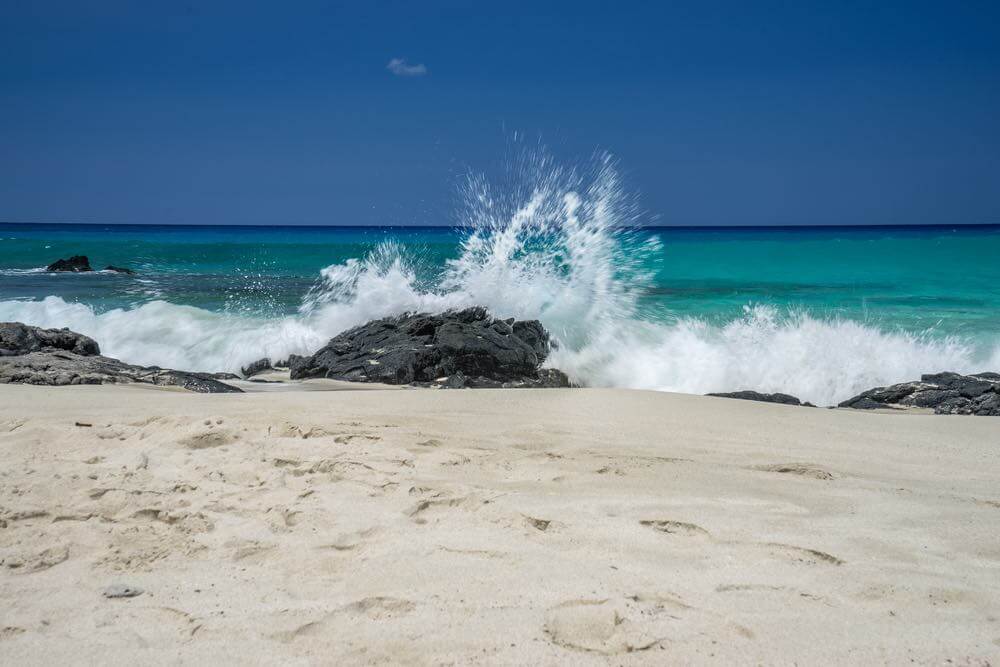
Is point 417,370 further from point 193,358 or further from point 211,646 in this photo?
point 211,646

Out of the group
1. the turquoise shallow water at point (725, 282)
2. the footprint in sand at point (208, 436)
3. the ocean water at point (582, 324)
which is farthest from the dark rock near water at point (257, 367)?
the footprint in sand at point (208, 436)

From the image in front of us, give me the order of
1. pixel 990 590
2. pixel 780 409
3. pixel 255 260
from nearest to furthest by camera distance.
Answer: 1. pixel 990 590
2. pixel 780 409
3. pixel 255 260

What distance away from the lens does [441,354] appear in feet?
24.6

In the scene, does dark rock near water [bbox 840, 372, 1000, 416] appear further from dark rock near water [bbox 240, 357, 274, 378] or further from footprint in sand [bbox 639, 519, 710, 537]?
dark rock near water [bbox 240, 357, 274, 378]

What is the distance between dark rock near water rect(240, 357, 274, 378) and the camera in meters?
8.77

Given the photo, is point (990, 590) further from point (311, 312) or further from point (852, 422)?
point (311, 312)

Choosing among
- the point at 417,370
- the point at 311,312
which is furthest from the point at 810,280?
the point at 417,370

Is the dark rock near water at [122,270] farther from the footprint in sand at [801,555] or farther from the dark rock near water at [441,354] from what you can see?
the footprint in sand at [801,555]

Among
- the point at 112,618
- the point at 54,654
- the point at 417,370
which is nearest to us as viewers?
the point at 54,654

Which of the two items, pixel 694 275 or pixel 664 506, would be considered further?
pixel 694 275

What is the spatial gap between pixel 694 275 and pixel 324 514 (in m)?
23.1

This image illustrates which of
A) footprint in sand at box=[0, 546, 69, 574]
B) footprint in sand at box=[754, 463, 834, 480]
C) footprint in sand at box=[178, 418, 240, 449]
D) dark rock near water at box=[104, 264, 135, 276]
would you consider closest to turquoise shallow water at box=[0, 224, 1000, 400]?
footprint in sand at box=[754, 463, 834, 480]

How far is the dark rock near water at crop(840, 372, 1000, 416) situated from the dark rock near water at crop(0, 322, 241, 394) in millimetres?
5374

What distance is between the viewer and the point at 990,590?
2191 millimetres
